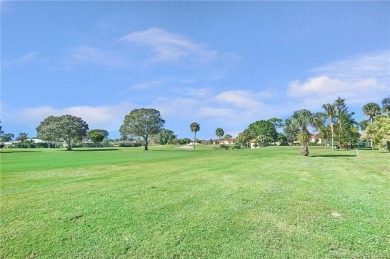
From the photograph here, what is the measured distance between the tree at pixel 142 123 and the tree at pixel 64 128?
16.7 m

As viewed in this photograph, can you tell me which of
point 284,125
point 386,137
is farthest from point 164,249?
point 284,125

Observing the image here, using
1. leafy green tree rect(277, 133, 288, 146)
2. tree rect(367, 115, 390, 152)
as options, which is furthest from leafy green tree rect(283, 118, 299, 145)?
tree rect(367, 115, 390, 152)

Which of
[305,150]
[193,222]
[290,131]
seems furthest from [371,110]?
[193,222]

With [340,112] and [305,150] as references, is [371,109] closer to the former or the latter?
[340,112]

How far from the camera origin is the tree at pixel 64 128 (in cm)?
10225

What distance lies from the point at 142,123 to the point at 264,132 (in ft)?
222

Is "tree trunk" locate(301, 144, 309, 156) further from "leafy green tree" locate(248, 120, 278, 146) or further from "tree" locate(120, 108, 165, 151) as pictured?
"leafy green tree" locate(248, 120, 278, 146)

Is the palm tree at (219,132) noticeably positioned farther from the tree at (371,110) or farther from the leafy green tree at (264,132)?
the tree at (371,110)

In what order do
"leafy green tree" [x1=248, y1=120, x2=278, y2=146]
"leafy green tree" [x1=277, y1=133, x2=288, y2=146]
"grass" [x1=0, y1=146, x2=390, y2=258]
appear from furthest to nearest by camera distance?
"leafy green tree" [x1=277, y1=133, x2=288, y2=146] < "leafy green tree" [x1=248, y1=120, x2=278, y2=146] < "grass" [x1=0, y1=146, x2=390, y2=258]

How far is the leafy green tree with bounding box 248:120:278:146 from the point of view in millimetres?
143875

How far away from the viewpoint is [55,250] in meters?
6.31

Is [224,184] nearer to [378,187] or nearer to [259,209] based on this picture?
[259,209]

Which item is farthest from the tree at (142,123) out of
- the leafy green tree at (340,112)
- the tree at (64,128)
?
the leafy green tree at (340,112)

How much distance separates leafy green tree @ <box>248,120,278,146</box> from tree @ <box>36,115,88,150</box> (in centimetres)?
7784
